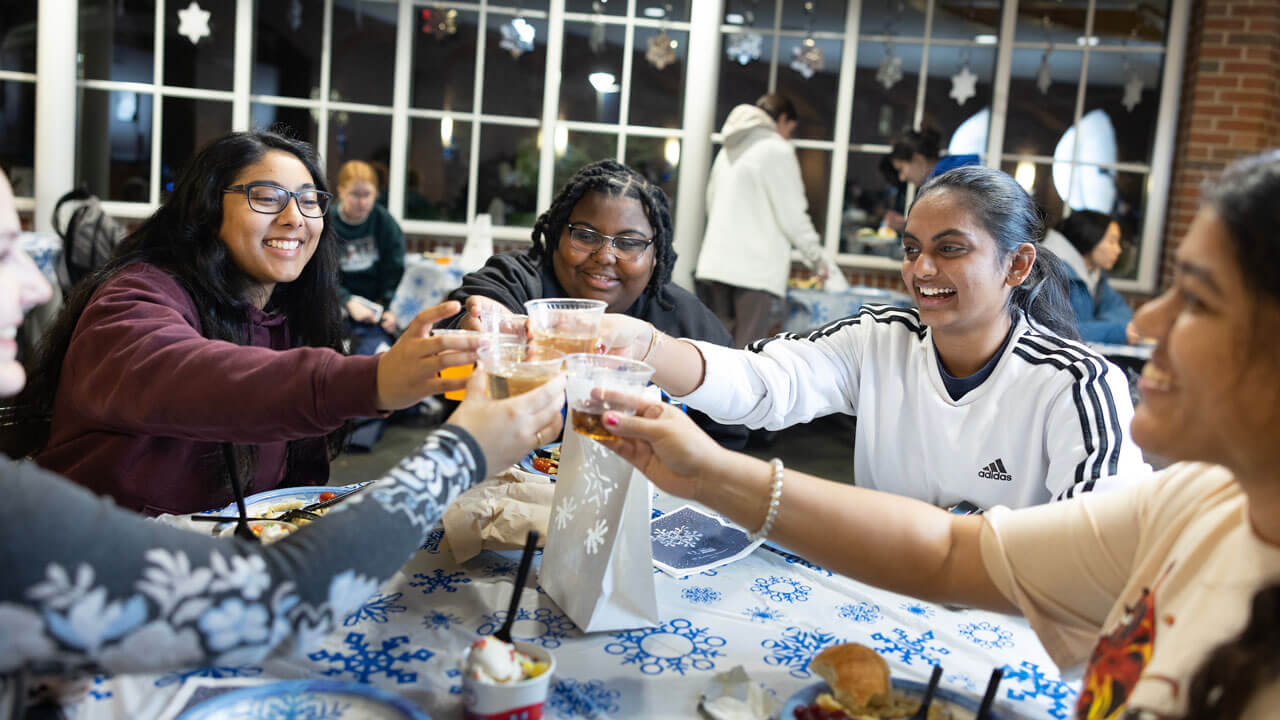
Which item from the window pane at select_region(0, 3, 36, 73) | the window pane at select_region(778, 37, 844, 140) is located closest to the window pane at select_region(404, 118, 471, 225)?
the window pane at select_region(778, 37, 844, 140)

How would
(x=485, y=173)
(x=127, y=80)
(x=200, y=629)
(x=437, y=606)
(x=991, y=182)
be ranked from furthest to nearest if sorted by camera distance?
(x=485, y=173)
(x=127, y=80)
(x=991, y=182)
(x=437, y=606)
(x=200, y=629)

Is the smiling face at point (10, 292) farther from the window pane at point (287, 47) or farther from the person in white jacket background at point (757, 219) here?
the window pane at point (287, 47)

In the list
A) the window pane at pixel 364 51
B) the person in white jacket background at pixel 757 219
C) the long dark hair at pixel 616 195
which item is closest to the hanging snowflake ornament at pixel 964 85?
the person in white jacket background at pixel 757 219

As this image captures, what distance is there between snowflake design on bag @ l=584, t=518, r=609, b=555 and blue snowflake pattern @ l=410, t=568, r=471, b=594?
0.73ft

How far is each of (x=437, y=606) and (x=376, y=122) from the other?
6.18 m

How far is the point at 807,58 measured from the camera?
689cm

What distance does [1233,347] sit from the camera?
0.85 meters

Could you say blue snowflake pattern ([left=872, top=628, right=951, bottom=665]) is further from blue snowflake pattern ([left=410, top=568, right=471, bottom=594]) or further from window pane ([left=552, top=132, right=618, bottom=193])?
window pane ([left=552, top=132, right=618, bottom=193])

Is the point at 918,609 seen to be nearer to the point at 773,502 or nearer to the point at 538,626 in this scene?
the point at 773,502

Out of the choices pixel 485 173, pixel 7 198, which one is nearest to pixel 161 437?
pixel 7 198

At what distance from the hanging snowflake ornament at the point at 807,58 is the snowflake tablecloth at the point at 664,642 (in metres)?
5.92

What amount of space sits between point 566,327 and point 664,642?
1.54 ft

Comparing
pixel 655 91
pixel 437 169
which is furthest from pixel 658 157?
pixel 437 169

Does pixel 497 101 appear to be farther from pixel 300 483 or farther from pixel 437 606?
pixel 437 606
